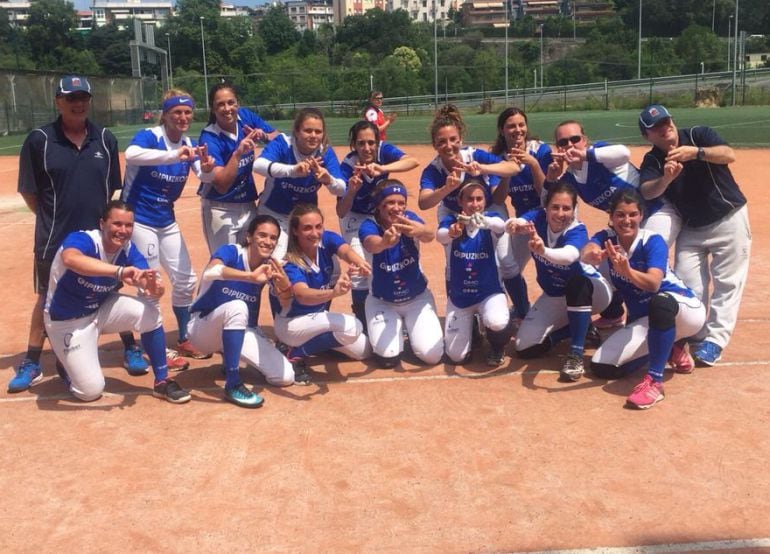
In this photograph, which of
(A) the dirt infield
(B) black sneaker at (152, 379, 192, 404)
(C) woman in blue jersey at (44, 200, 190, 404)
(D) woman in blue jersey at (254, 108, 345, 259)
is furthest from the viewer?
(D) woman in blue jersey at (254, 108, 345, 259)

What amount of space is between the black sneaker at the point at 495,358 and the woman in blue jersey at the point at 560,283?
0.56 feet

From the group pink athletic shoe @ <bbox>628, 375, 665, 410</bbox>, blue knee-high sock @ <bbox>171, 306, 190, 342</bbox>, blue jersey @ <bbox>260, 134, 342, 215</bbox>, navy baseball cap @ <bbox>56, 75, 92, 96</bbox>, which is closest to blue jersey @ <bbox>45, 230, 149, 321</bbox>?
navy baseball cap @ <bbox>56, 75, 92, 96</bbox>

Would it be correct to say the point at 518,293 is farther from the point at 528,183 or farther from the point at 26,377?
the point at 26,377

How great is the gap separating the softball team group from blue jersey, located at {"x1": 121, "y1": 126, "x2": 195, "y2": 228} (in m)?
0.01

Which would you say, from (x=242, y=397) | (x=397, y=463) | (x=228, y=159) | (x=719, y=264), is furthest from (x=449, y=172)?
(x=397, y=463)

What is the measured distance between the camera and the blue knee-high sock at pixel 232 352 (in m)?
5.05

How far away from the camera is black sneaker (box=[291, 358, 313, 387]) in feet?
17.8

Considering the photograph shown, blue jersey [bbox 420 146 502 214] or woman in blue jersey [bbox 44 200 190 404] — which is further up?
blue jersey [bbox 420 146 502 214]

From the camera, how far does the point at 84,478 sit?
4023 mm

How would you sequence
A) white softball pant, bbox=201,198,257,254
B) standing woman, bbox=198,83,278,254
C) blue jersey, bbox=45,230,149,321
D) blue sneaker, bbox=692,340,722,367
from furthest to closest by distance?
white softball pant, bbox=201,198,257,254 → standing woman, bbox=198,83,278,254 → blue sneaker, bbox=692,340,722,367 → blue jersey, bbox=45,230,149,321

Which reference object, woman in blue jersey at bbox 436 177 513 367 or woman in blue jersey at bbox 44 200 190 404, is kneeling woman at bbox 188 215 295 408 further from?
woman in blue jersey at bbox 436 177 513 367

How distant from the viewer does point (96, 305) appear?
5.18 m

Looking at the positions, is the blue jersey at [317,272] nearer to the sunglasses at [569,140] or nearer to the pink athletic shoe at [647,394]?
the sunglasses at [569,140]

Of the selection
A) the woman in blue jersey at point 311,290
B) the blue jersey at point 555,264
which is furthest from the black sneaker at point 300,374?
the blue jersey at point 555,264
